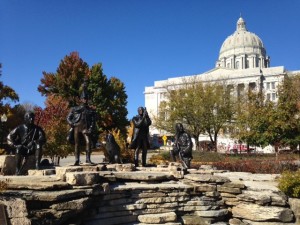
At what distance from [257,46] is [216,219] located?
353 ft

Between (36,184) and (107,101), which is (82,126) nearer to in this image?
(36,184)

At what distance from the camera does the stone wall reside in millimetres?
6949

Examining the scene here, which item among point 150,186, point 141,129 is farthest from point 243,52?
point 150,186

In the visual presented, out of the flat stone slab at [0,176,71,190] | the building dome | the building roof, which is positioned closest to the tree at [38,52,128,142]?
the flat stone slab at [0,176,71,190]

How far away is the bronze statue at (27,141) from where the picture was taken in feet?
32.9

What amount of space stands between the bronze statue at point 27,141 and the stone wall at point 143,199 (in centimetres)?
99

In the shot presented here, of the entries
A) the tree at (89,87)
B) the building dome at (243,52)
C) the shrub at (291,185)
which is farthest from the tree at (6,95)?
the building dome at (243,52)

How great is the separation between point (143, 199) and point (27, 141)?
13.0 feet

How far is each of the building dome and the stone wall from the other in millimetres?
102570

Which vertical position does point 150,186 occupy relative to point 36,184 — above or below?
below

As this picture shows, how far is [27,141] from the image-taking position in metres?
10.2

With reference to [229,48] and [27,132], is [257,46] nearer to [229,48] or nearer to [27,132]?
[229,48]

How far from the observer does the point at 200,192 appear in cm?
950

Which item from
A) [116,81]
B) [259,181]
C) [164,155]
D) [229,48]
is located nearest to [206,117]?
[116,81]
